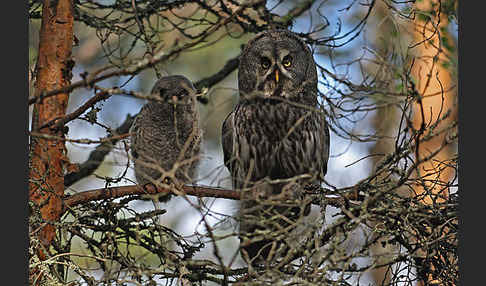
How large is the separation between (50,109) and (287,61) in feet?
4.25

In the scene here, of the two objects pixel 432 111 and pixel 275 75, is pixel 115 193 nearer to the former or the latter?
pixel 275 75

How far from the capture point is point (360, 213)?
2111 mm

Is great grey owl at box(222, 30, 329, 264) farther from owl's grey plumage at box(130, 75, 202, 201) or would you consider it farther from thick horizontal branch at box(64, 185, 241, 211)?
thick horizontal branch at box(64, 185, 241, 211)

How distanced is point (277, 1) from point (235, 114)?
27.2 inches

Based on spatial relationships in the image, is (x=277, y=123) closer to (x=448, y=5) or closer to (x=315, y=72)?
(x=315, y=72)

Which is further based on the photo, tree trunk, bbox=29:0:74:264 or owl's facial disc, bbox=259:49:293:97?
owl's facial disc, bbox=259:49:293:97

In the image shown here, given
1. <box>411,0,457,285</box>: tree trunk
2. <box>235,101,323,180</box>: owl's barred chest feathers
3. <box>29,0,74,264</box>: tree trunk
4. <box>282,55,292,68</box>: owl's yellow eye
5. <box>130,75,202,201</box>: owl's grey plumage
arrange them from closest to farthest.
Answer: <box>411,0,457,285</box>: tree trunk, <box>29,0,74,264</box>: tree trunk, <box>235,101,323,180</box>: owl's barred chest feathers, <box>282,55,292,68</box>: owl's yellow eye, <box>130,75,202,201</box>: owl's grey plumage

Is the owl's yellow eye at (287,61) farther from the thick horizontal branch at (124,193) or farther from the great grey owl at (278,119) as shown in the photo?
the thick horizontal branch at (124,193)

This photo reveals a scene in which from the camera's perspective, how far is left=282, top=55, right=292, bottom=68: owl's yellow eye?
326 centimetres

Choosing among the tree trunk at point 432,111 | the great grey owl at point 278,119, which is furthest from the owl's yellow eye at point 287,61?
the tree trunk at point 432,111

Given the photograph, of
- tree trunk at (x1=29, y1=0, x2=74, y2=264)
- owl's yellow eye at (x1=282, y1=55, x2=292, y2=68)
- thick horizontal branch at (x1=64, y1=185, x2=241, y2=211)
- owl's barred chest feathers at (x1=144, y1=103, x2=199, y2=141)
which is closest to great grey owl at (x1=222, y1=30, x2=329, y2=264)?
owl's yellow eye at (x1=282, y1=55, x2=292, y2=68)

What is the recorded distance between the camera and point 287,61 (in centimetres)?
327

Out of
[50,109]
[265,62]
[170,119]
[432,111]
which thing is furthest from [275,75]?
[50,109]

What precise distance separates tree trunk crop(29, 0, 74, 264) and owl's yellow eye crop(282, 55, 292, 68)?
1123 millimetres
